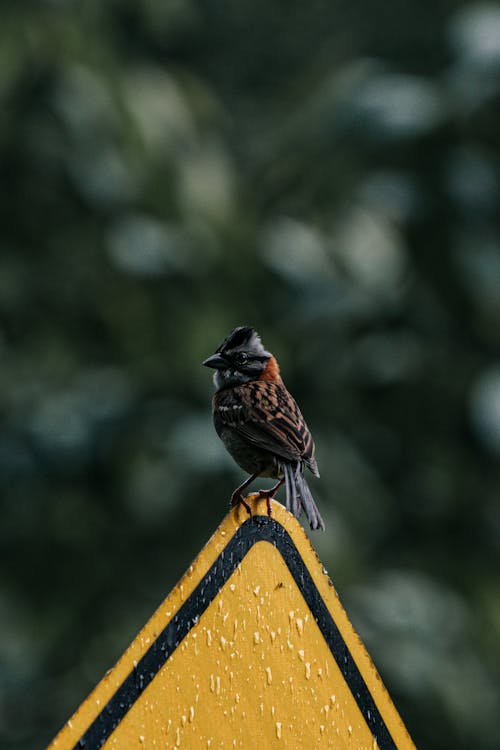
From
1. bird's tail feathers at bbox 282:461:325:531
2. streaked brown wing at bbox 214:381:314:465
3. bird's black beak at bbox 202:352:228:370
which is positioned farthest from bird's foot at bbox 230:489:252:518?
bird's black beak at bbox 202:352:228:370

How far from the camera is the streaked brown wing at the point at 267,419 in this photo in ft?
6.74

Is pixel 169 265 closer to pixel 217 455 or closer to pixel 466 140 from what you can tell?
pixel 217 455

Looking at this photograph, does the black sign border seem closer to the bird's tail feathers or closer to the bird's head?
the bird's tail feathers

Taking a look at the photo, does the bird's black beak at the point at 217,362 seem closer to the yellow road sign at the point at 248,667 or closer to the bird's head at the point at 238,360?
the bird's head at the point at 238,360

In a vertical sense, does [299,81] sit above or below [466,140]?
above

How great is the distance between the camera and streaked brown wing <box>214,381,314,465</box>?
2.05 metres

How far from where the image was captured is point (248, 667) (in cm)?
144

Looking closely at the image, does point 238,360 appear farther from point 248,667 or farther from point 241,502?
point 248,667

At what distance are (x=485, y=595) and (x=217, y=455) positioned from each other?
93cm

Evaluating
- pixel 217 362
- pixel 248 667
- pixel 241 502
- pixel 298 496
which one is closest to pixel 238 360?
pixel 217 362

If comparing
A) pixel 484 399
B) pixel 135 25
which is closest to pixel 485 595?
pixel 484 399

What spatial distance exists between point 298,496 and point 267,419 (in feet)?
0.64

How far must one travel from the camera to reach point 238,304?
12.3 ft

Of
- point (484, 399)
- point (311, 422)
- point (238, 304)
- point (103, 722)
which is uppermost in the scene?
point (238, 304)
